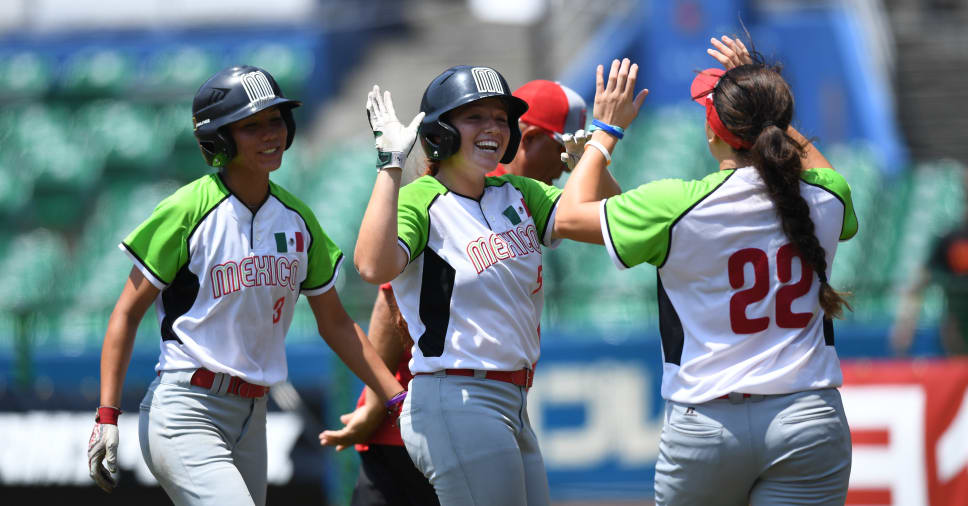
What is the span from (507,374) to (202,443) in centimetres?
106

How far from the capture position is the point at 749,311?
343 centimetres

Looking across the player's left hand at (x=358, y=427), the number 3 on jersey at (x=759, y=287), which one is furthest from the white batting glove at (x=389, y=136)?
the player's left hand at (x=358, y=427)

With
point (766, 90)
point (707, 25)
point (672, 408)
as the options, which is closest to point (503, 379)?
point (672, 408)

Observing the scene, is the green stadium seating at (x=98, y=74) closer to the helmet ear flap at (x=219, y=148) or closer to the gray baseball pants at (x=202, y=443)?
the helmet ear flap at (x=219, y=148)

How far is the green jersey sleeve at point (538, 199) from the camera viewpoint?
12.7 feet

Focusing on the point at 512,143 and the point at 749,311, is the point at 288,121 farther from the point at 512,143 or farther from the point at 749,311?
the point at 749,311

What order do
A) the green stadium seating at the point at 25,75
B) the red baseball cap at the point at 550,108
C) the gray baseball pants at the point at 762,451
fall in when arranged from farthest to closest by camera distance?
the green stadium seating at the point at 25,75 < the red baseball cap at the point at 550,108 < the gray baseball pants at the point at 762,451

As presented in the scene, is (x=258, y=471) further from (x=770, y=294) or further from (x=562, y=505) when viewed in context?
(x=562, y=505)

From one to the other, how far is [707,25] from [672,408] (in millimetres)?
13141

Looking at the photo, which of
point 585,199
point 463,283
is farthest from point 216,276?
point 585,199

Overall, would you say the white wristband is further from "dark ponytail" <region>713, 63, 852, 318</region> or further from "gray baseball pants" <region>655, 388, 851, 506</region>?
"gray baseball pants" <region>655, 388, 851, 506</region>

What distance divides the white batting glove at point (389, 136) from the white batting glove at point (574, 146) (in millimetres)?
677

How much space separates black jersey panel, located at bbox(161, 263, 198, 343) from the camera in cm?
391

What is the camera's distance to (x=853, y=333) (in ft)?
27.8
